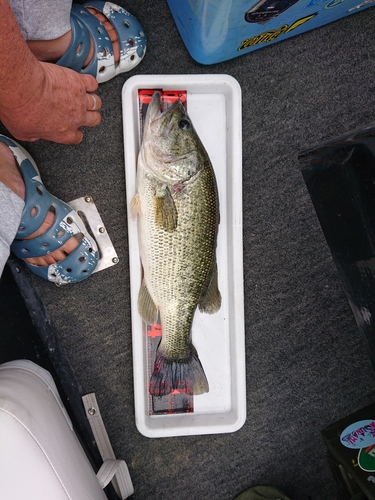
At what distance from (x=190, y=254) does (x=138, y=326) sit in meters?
0.30

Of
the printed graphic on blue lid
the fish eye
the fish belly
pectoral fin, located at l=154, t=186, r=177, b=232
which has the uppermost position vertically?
the fish eye

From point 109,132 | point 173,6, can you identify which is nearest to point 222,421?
point 109,132

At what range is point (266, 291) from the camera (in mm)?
1359

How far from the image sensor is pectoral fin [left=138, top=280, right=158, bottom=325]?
3.86ft

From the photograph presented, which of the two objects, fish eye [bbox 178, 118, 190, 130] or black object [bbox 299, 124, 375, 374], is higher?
Answer: fish eye [bbox 178, 118, 190, 130]

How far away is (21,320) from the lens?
123 centimetres

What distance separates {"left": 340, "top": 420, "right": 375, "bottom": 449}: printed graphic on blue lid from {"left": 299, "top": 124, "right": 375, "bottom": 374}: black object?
1.00ft

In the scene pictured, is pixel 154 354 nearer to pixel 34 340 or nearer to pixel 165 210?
pixel 34 340

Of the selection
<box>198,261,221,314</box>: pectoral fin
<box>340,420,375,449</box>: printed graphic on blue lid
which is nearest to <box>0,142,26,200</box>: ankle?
<box>198,261,221,314</box>: pectoral fin

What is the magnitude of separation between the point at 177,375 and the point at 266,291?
40cm

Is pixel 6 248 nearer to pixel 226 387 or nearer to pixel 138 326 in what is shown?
pixel 138 326

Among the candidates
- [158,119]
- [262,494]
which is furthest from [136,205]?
[262,494]

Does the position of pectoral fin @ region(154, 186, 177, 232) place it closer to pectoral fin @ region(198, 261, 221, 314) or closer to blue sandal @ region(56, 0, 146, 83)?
pectoral fin @ region(198, 261, 221, 314)

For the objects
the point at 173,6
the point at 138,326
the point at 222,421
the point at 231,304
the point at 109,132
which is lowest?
the point at 222,421
